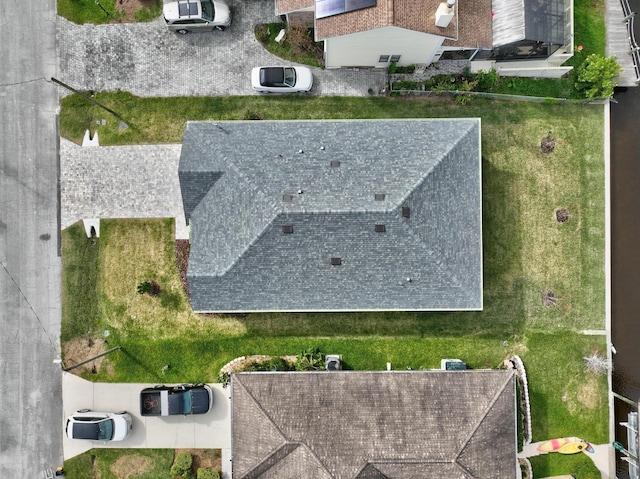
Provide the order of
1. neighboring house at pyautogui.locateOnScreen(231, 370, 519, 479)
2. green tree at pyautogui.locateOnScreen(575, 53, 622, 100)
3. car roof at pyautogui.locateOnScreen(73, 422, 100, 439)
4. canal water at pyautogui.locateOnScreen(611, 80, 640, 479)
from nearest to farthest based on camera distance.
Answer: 1. neighboring house at pyautogui.locateOnScreen(231, 370, 519, 479)
2. green tree at pyautogui.locateOnScreen(575, 53, 622, 100)
3. car roof at pyautogui.locateOnScreen(73, 422, 100, 439)
4. canal water at pyautogui.locateOnScreen(611, 80, 640, 479)

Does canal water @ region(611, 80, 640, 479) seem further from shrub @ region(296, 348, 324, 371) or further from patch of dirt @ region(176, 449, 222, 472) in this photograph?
patch of dirt @ region(176, 449, 222, 472)

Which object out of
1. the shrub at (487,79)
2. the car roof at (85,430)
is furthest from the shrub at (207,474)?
the shrub at (487,79)

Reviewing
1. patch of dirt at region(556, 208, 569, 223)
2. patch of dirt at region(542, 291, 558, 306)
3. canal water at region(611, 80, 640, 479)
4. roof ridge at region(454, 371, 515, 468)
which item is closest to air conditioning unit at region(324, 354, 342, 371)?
roof ridge at region(454, 371, 515, 468)

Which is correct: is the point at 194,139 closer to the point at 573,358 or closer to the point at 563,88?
the point at 563,88

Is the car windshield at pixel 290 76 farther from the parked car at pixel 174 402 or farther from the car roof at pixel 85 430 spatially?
the car roof at pixel 85 430

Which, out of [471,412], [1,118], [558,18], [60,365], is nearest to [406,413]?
[471,412]

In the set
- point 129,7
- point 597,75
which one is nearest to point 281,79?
point 129,7
